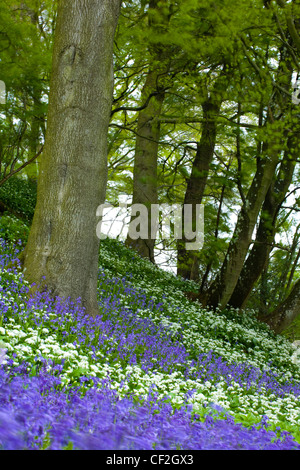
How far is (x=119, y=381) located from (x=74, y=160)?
308 cm

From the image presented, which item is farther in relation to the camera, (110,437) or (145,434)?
(145,434)

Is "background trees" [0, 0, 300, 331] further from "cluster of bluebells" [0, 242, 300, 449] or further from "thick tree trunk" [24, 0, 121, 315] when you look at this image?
"cluster of bluebells" [0, 242, 300, 449]

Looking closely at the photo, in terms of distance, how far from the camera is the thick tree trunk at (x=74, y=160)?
6.07 meters

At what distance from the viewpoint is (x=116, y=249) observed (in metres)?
12.6

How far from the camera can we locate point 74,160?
20.1ft

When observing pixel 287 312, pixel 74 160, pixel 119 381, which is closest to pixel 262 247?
→ pixel 287 312

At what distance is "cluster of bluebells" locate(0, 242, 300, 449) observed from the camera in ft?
6.78

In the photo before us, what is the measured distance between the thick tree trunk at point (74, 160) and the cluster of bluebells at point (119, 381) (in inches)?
14.4

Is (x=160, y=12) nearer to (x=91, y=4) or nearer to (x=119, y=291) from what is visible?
(x=91, y=4)

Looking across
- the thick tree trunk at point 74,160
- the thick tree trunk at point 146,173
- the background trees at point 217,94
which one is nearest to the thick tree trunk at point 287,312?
the background trees at point 217,94

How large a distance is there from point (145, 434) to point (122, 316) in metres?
4.75

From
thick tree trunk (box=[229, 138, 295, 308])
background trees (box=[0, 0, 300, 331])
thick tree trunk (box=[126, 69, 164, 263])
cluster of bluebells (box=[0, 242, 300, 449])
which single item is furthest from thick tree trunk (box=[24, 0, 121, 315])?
thick tree trunk (box=[126, 69, 164, 263])

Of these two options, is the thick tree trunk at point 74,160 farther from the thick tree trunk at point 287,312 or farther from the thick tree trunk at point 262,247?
the thick tree trunk at point 287,312
